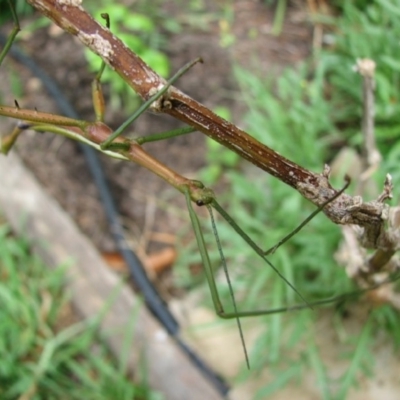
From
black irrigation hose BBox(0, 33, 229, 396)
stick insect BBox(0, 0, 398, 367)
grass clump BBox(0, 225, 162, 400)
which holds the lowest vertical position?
stick insect BBox(0, 0, 398, 367)

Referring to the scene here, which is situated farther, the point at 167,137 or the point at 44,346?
the point at 44,346

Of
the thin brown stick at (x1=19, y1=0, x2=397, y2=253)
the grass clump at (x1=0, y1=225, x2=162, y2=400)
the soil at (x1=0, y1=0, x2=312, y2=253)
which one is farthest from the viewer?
the soil at (x1=0, y1=0, x2=312, y2=253)

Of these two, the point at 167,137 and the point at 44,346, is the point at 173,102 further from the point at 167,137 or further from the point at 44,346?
the point at 44,346

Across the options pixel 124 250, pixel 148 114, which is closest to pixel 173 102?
pixel 124 250

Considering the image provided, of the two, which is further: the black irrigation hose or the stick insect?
the black irrigation hose

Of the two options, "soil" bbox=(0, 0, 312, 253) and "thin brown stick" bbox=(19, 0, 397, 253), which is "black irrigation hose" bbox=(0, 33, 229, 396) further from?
"thin brown stick" bbox=(19, 0, 397, 253)

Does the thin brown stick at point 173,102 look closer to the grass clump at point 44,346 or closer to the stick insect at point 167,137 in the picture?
the stick insect at point 167,137

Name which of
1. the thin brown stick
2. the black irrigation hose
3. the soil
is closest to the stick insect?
the thin brown stick

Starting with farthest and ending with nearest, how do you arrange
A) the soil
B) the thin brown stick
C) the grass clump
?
1. the soil
2. the grass clump
3. the thin brown stick

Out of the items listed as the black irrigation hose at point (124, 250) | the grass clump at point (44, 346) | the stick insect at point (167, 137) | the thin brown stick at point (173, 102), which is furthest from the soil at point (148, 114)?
the thin brown stick at point (173, 102)

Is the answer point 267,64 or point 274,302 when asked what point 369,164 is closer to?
point 274,302
